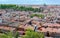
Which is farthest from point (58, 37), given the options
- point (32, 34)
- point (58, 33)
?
point (32, 34)

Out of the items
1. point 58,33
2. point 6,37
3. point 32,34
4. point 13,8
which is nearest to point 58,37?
point 58,33

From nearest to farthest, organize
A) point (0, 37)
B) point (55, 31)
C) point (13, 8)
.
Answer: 1. point (0, 37)
2. point (55, 31)
3. point (13, 8)

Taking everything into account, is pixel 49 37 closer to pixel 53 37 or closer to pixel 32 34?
pixel 53 37

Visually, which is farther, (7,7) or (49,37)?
(7,7)

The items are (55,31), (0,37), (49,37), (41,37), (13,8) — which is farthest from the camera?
(13,8)

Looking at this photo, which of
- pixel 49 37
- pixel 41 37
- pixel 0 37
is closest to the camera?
pixel 0 37

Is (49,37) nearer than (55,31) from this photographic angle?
Yes

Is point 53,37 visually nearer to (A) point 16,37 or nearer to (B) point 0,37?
(A) point 16,37

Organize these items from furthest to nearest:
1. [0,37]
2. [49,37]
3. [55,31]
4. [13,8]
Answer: [13,8] → [55,31] → [49,37] → [0,37]

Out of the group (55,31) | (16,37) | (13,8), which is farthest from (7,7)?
(16,37)
